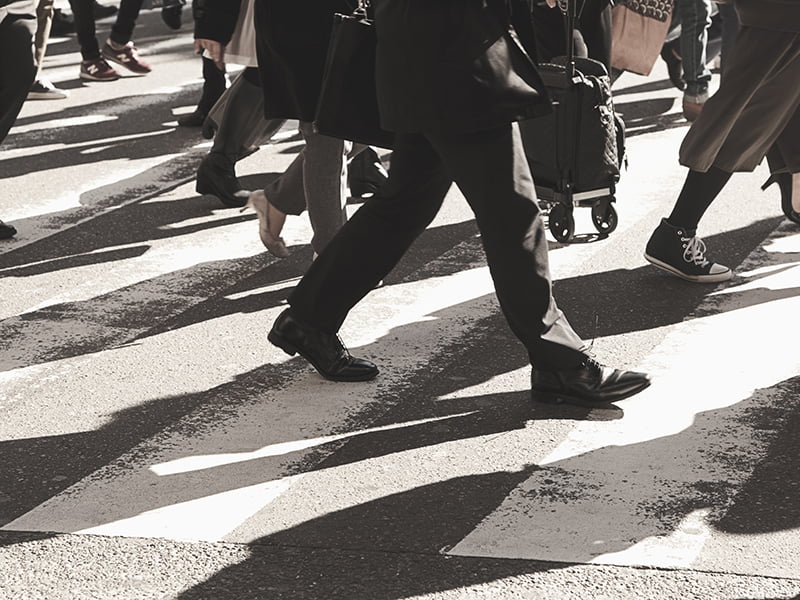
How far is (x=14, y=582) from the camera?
144 inches

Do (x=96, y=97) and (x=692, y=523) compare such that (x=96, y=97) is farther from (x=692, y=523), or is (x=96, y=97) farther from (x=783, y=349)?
(x=692, y=523)

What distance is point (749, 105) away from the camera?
5.91m

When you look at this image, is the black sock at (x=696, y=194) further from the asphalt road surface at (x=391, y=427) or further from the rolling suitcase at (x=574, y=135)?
the rolling suitcase at (x=574, y=135)

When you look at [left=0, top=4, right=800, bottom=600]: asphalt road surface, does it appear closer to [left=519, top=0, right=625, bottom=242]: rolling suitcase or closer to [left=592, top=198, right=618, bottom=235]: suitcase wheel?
[left=592, top=198, right=618, bottom=235]: suitcase wheel

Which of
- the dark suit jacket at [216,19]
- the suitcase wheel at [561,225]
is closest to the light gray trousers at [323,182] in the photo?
the dark suit jacket at [216,19]

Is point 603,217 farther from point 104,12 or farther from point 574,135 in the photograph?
point 104,12

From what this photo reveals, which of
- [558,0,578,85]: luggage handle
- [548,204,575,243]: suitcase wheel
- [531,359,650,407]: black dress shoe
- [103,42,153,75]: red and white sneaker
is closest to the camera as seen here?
[531,359,650,407]: black dress shoe

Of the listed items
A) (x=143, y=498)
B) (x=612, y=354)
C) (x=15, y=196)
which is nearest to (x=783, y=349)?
(x=612, y=354)

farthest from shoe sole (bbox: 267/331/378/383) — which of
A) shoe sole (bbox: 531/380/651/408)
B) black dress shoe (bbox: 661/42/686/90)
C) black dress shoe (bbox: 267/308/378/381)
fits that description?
black dress shoe (bbox: 661/42/686/90)

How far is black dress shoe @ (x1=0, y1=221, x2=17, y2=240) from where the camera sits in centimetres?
703

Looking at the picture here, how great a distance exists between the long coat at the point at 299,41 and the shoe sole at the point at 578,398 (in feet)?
4.78

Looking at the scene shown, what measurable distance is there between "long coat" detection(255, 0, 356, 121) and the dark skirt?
1574mm

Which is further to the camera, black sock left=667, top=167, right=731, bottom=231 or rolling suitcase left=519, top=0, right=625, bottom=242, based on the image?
black sock left=667, top=167, right=731, bottom=231

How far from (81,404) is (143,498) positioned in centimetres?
86
